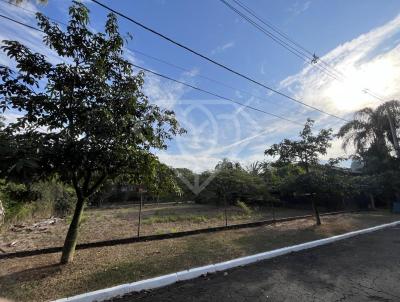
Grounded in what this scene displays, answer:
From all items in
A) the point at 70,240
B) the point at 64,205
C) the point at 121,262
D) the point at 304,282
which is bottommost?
the point at 304,282

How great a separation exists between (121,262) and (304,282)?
341 cm

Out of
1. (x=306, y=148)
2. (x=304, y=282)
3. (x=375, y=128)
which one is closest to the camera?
(x=304, y=282)

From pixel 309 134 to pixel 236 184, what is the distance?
637cm

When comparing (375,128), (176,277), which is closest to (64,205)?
(176,277)

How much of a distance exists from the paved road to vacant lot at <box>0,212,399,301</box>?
685 mm

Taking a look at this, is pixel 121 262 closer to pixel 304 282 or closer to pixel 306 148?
pixel 304 282

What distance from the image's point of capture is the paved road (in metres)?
3.93

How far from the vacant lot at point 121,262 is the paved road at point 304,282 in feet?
2.25

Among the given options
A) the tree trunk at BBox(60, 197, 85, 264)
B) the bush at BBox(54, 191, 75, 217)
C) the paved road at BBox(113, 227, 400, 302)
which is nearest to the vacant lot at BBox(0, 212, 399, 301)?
the tree trunk at BBox(60, 197, 85, 264)

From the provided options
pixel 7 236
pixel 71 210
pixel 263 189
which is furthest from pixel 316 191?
pixel 71 210

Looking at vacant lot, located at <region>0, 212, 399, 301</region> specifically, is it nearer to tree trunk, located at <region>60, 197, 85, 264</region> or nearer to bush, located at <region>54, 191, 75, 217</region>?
tree trunk, located at <region>60, 197, 85, 264</region>

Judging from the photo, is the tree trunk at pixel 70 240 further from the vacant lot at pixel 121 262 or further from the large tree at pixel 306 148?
the large tree at pixel 306 148

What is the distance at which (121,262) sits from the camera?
5340mm

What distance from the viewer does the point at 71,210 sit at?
14172 millimetres
